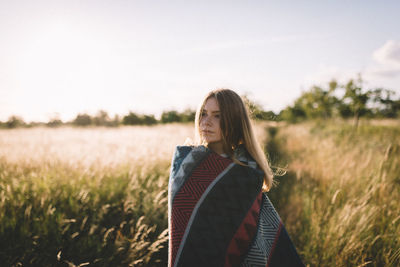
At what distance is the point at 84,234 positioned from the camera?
2.22 meters

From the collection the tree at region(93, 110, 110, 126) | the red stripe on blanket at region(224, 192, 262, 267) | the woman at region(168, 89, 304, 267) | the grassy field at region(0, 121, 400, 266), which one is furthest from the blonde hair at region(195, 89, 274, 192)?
the tree at region(93, 110, 110, 126)

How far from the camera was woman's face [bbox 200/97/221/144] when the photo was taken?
4.87ft

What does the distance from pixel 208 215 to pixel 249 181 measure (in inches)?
12.4

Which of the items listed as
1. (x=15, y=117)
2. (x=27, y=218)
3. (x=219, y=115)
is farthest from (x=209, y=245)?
(x=15, y=117)

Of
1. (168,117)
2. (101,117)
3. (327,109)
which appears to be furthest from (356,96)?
(101,117)

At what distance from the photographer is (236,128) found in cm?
154

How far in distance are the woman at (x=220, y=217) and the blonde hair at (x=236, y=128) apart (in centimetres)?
29

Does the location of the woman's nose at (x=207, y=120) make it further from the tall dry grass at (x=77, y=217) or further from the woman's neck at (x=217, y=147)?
the tall dry grass at (x=77, y=217)

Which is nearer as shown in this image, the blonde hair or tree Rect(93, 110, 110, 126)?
the blonde hair

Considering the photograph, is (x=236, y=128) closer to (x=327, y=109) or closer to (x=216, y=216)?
(x=216, y=216)

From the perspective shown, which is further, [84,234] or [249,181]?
[84,234]

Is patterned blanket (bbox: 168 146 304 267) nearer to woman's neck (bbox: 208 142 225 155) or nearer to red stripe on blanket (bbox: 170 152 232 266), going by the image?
red stripe on blanket (bbox: 170 152 232 266)

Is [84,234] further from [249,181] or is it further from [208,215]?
[249,181]

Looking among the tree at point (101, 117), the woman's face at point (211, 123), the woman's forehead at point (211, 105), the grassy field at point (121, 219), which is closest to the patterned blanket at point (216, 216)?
the woman's face at point (211, 123)
